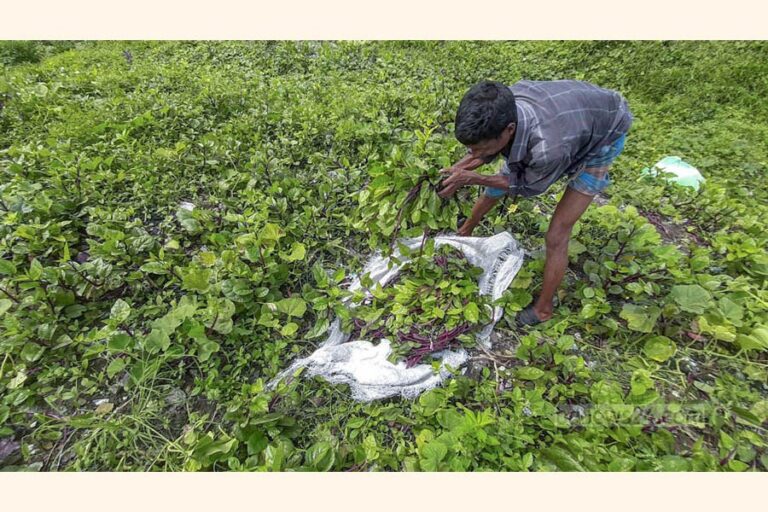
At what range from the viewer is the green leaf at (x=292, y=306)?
102 inches

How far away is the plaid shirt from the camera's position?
1.99 meters

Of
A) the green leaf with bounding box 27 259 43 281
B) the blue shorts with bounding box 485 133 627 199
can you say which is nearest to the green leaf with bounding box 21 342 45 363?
the green leaf with bounding box 27 259 43 281

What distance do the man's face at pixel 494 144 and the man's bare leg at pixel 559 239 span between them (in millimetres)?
637

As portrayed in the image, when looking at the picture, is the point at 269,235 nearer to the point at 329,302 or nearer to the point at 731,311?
the point at 329,302

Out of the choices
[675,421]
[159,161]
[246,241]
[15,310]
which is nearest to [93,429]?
[15,310]

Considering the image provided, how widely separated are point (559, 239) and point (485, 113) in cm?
104

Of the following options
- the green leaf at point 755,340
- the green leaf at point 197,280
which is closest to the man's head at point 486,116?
the green leaf at point 197,280

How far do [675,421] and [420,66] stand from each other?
16.6 ft

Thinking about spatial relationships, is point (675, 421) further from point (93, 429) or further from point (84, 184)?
point (84, 184)

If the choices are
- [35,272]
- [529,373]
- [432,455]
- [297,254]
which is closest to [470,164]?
[529,373]

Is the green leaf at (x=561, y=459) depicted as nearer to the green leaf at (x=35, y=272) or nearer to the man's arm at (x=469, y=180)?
the man's arm at (x=469, y=180)

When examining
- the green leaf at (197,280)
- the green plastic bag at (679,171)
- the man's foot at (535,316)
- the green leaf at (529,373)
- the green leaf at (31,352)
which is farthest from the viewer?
the green plastic bag at (679,171)

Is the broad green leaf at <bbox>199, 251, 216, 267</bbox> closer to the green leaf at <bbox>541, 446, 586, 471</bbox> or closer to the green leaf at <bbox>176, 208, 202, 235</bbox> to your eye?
the green leaf at <bbox>176, 208, 202, 235</bbox>

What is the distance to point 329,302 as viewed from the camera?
2.66m
